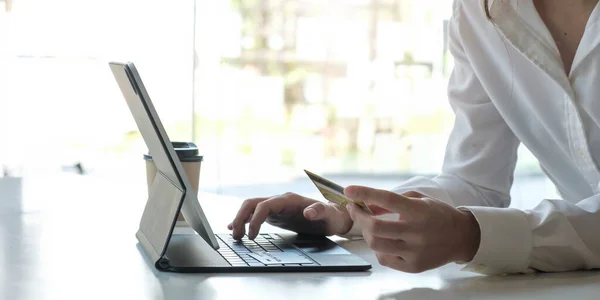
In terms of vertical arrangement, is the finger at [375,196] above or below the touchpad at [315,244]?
above

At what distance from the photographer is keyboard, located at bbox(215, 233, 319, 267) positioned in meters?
1.11

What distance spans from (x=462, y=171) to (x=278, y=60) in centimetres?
329

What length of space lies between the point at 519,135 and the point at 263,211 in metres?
0.50

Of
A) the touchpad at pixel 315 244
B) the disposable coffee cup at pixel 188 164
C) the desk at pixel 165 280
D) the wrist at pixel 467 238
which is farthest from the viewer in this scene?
the disposable coffee cup at pixel 188 164

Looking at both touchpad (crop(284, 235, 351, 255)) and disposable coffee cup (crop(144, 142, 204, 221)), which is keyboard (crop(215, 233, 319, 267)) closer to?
touchpad (crop(284, 235, 351, 255))

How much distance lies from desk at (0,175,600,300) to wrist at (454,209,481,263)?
0.09 feet

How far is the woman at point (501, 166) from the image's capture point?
1.06 m

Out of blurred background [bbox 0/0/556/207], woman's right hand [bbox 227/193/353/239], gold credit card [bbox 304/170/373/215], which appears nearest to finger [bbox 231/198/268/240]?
woman's right hand [bbox 227/193/353/239]

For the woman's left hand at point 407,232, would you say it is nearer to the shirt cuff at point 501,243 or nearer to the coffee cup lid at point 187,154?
the shirt cuff at point 501,243

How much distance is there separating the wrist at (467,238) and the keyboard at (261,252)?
184 millimetres

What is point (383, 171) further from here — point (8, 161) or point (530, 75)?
point (530, 75)

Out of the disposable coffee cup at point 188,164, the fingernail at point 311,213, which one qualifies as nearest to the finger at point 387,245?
the fingernail at point 311,213

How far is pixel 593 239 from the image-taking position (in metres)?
1.16

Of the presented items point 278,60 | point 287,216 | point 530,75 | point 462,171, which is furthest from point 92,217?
point 278,60
